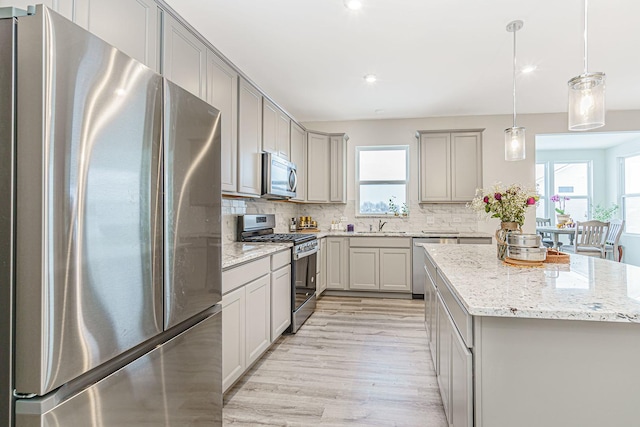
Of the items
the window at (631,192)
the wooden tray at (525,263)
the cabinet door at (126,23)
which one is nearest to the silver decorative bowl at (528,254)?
the wooden tray at (525,263)

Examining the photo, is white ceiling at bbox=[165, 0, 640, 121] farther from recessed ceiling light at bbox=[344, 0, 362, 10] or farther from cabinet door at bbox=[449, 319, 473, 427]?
cabinet door at bbox=[449, 319, 473, 427]

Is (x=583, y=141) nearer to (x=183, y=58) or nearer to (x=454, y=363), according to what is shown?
(x=454, y=363)

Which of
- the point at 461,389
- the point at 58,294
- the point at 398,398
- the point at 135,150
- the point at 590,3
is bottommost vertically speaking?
the point at 398,398

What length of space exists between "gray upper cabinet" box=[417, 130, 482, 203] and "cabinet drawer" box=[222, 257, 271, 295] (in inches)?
122

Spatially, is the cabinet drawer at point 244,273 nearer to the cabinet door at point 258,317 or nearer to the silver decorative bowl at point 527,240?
the cabinet door at point 258,317

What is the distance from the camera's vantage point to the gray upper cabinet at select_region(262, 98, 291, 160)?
3422 millimetres

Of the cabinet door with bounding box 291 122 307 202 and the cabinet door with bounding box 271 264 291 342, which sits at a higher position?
the cabinet door with bounding box 291 122 307 202

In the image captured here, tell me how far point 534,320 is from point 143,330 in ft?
4.36

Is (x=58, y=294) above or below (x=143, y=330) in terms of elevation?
above

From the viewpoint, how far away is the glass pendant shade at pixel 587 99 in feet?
5.54

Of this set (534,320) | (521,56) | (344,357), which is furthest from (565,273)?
(521,56)

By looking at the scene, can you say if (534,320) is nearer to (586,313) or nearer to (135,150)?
(586,313)

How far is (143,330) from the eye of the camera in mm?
Result: 1099

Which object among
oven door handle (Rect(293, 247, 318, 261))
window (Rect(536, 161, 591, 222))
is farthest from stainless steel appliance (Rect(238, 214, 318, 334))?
window (Rect(536, 161, 591, 222))
